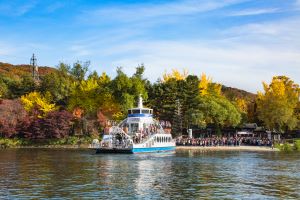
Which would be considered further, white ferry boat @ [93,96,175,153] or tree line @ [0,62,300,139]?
tree line @ [0,62,300,139]

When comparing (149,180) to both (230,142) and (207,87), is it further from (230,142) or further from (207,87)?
(207,87)

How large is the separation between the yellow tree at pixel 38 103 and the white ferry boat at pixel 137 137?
1077 inches

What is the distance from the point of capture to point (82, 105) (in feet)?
343

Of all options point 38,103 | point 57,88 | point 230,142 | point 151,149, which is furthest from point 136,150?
point 57,88

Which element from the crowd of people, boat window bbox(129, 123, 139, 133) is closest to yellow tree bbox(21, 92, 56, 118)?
boat window bbox(129, 123, 139, 133)

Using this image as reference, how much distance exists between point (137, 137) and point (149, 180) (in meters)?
34.4

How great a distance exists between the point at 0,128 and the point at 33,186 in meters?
64.7

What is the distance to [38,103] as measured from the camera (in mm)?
103000

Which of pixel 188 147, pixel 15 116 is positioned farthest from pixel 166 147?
pixel 15 116

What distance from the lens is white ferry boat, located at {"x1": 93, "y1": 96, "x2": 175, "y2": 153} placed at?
7031 cm

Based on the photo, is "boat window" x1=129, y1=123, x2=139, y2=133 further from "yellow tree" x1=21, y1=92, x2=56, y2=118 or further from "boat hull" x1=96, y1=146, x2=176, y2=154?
"yellow tree" x1=21, y1=92, x2=56, y2=118

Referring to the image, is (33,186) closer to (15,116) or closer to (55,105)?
(15,116)

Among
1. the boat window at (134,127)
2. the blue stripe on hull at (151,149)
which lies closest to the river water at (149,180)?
the blue stripe on hull at (151,149)

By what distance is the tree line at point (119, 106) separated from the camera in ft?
315
